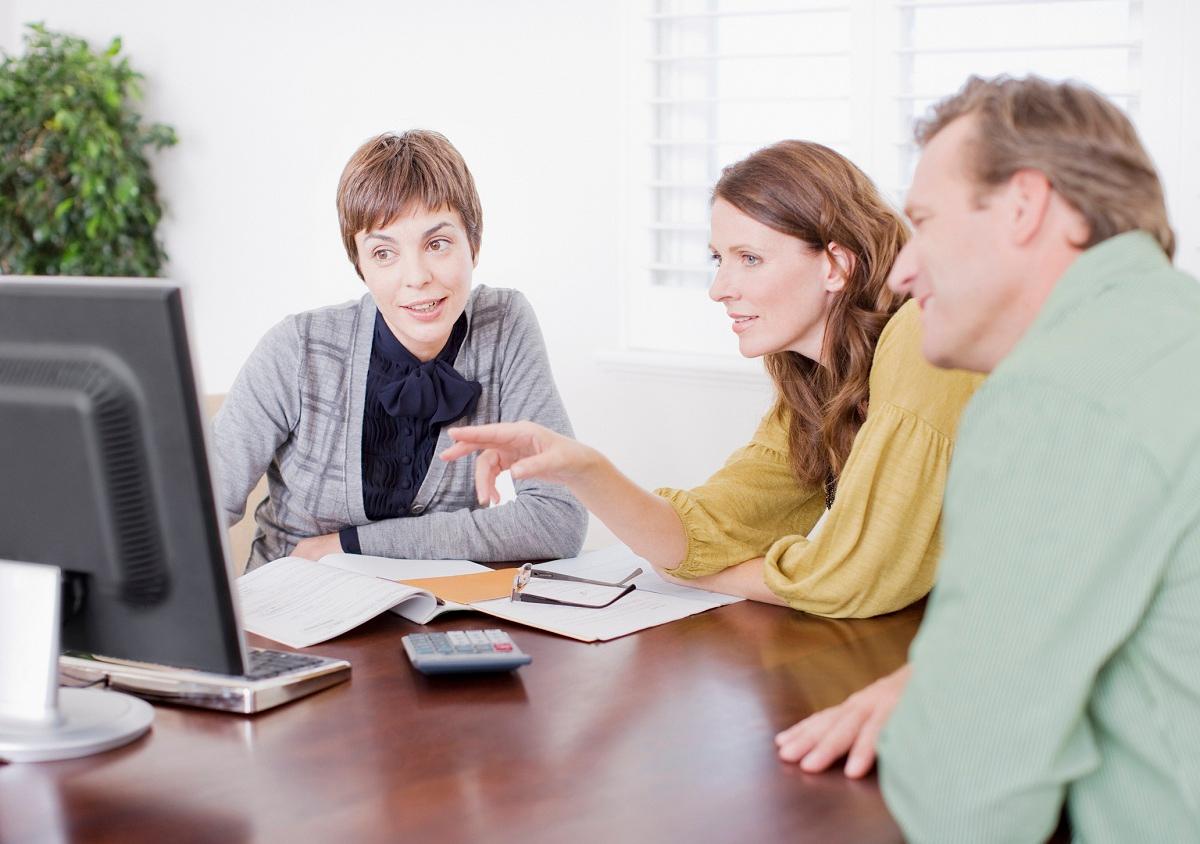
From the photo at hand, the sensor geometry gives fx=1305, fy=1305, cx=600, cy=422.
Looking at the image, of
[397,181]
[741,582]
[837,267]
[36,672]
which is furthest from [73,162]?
[36,672]

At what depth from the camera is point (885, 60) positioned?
3225 millimetres

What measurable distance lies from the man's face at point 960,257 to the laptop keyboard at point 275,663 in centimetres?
70

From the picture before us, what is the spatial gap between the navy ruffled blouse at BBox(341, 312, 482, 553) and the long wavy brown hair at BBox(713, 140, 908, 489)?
600 mm

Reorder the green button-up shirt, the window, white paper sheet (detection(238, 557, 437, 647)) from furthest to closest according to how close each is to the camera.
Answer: the window → white paper sheet (detection(238, 557, 437, 647)) → the green button-up shirt

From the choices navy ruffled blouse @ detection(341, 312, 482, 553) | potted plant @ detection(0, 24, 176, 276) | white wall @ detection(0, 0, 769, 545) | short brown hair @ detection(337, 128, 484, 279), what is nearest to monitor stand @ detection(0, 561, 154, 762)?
navy ruffled blouse @ detection(341, 312, 482, 553)

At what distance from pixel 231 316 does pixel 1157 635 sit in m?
3.97

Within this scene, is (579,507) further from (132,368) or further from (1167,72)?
(1167,72)

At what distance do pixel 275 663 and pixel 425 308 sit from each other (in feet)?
3.03

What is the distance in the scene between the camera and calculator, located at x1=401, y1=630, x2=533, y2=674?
1.36 m

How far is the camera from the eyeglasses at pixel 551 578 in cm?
167

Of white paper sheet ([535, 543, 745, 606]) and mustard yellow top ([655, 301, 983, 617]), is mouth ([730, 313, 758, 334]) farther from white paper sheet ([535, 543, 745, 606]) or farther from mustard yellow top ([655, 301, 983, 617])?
white paper sheet ([535, 543, 745, 606])

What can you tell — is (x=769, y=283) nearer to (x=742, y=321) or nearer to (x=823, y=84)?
(x=742, y=321)

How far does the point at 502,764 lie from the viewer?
45.1 inches

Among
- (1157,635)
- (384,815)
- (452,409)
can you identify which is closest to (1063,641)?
(1157,635)
